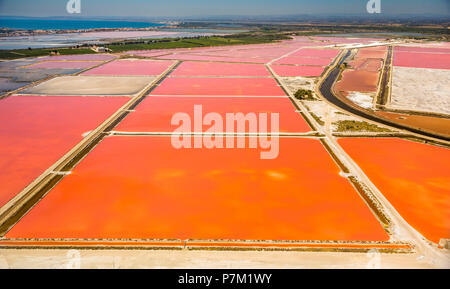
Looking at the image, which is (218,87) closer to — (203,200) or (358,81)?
(358,81)

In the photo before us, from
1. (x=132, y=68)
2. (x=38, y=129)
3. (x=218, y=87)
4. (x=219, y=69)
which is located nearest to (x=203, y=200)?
(x=38, y=129)

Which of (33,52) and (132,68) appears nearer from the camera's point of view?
(132,68)

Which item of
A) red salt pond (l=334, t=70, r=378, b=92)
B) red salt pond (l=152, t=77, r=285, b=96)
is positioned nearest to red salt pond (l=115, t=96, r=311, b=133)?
red salt pond (l=152, t=77, r=285, b=96)

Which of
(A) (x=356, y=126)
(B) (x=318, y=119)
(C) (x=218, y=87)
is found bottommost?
(A) (x=356, y=126)

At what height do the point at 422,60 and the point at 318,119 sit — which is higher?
the point at 422,60

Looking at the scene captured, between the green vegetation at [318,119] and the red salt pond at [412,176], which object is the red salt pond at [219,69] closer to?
the green vegetation at [318,119]
